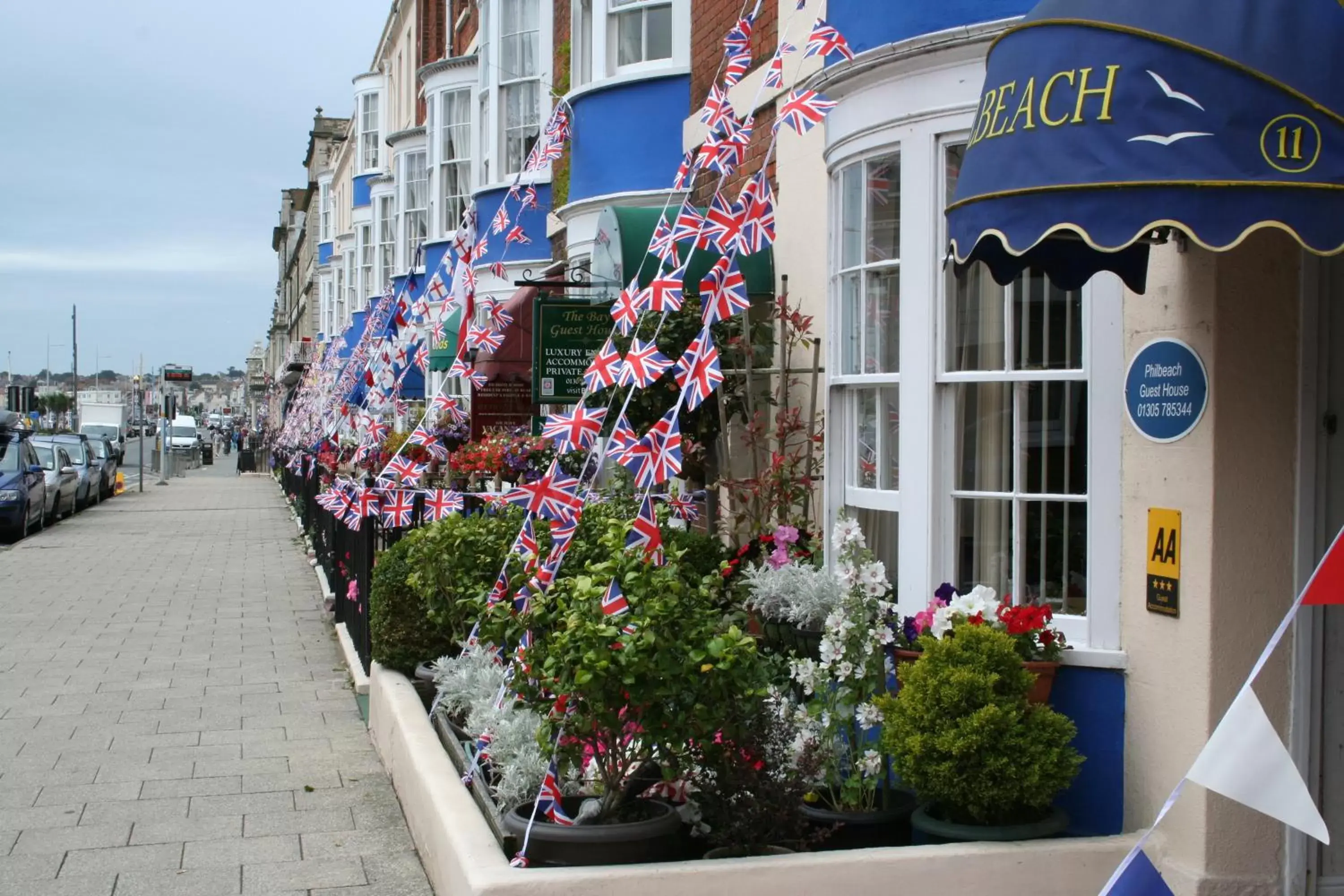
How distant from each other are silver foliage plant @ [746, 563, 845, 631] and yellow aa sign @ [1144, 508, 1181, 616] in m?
1.41

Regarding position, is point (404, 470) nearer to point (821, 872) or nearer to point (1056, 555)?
point (1056, 555)

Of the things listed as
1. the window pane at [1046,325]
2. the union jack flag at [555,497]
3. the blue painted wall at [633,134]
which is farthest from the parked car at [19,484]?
the window pane at [1046,325]

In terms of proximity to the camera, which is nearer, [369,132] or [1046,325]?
[1046,325]

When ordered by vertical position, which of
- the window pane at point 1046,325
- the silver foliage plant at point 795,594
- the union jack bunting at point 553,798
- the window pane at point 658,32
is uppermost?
the window pane at point 658,32

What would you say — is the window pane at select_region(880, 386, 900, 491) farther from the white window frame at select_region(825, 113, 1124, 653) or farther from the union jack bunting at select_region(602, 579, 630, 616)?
the union jack bunting at select_region(602, 579, 630, 616)

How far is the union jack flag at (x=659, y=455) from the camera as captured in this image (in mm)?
5680

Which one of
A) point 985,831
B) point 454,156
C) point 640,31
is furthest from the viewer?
point 454,156

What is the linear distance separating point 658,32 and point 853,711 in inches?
272

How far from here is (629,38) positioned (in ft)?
35.9

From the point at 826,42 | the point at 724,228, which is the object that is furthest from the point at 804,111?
the point at 724,228

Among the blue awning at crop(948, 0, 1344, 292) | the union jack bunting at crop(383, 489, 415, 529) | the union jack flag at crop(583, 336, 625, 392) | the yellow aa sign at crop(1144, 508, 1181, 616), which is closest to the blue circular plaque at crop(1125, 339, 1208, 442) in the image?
the yellow aa sign at crop(1144, 508, 1181, 616)

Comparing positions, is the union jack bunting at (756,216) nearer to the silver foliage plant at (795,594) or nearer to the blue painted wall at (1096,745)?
the silver foliage plant at (795,594)

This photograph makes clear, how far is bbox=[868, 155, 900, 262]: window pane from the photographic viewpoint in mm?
6086

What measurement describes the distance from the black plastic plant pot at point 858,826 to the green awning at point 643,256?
360 centimetres
